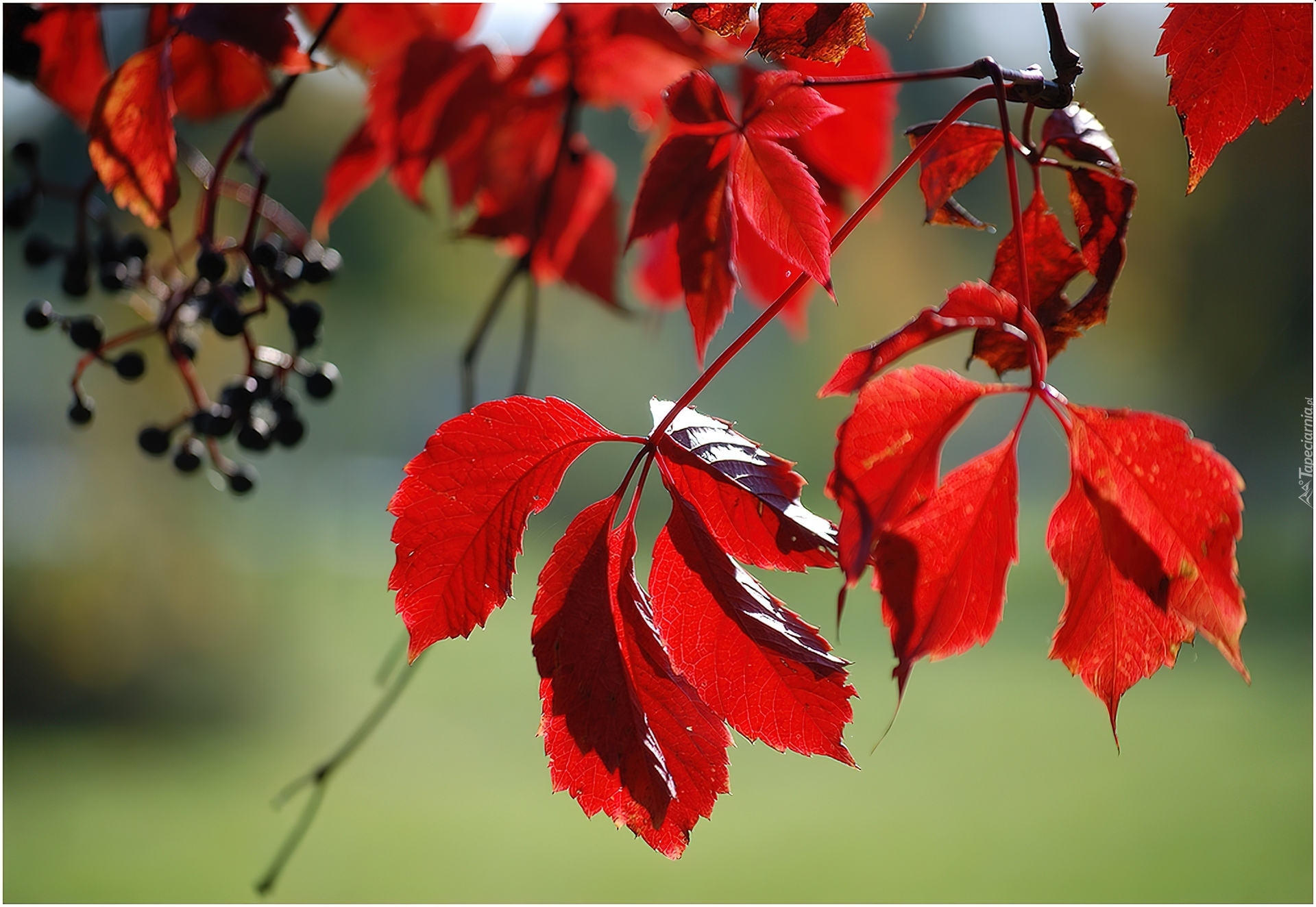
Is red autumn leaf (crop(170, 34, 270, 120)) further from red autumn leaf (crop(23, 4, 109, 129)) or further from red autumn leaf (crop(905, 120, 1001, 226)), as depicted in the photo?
red autumn leaf (crop(905, 120, 1001, 226))

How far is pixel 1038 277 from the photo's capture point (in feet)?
0.98

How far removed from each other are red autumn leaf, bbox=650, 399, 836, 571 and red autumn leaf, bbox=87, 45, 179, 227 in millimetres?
215

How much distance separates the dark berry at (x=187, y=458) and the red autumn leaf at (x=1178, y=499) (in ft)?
1.57

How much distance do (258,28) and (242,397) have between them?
0.20 metres

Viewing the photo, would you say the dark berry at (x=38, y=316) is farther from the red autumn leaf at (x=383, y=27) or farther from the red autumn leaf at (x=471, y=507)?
the red autumn leaf at (x=471, y=507)

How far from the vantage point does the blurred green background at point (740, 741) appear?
91.5 inches

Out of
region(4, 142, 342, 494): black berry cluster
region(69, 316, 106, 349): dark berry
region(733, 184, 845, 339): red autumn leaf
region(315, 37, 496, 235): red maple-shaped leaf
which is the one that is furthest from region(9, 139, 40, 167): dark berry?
region(733, 184, 845, 339): red autumn leaf

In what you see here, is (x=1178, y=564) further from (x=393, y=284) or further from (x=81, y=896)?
(x=393, y=284)

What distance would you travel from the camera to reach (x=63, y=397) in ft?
12.4

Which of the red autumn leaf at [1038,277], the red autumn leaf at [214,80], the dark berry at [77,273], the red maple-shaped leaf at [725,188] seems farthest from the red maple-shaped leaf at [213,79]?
the red autumn leaf at [1038,277]

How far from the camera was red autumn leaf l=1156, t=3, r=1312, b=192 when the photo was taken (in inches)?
10.1

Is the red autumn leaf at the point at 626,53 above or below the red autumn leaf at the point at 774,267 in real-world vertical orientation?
above

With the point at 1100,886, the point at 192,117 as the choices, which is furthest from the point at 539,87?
the point at 1100,886

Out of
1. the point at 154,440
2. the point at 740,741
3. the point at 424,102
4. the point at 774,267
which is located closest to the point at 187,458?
the point at 154,440
